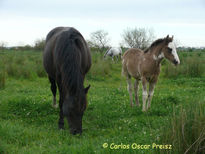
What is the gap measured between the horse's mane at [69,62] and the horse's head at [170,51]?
2435 millimetres

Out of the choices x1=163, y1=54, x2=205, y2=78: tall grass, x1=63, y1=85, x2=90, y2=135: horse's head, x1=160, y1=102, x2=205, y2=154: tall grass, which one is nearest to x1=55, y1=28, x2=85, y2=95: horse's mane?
x1=63, y1=85, x2=90, y2=135: horse's head

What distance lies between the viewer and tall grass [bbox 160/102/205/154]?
2.63m

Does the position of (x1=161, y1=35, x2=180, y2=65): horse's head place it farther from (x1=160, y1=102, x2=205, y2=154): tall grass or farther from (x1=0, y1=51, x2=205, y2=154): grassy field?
(x1=160, y1=102, x2=205, y2=154): tall grass

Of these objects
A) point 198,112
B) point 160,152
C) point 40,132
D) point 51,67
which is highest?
point 51,67

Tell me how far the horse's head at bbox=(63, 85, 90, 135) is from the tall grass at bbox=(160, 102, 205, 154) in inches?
72.9

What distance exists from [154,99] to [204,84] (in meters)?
5.73

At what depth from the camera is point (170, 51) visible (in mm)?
5660

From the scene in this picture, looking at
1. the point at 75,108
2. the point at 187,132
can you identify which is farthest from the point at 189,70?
the point at 187,132

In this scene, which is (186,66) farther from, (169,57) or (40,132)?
(40,132)

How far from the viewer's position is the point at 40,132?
15.3 feet

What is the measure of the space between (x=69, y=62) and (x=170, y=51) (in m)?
2.90

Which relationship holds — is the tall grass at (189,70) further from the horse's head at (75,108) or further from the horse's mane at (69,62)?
the horse's head at (75,108)

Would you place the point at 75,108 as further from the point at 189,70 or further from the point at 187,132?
the point at 189,70

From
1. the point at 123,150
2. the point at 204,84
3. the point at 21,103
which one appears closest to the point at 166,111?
the point at 123,150
